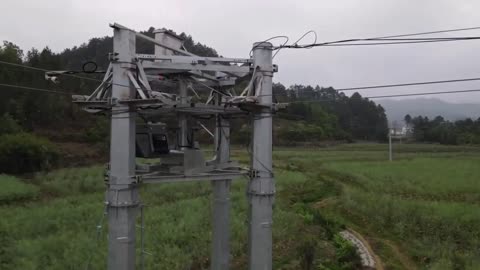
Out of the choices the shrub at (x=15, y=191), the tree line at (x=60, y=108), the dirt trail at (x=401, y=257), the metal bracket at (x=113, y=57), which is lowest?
the dirt trail at (x=401, y=257)

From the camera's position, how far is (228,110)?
5.55 m

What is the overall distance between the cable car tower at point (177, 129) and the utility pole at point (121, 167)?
0.03 ft

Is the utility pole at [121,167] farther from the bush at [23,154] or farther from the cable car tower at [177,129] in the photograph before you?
the bush at [23,154]

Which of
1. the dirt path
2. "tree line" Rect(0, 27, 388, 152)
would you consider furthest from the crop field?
"tree line" Rect(0, 27, 388, 152)

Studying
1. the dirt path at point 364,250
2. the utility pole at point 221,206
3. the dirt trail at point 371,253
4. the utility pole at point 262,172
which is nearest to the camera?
the utility pole at point 262,172

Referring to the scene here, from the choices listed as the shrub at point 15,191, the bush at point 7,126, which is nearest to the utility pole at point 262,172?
the shrub at point 15,191

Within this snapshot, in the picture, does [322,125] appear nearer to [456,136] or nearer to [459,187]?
[456,136]

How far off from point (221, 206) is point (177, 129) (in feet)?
4.08

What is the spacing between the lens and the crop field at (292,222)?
1081 cm

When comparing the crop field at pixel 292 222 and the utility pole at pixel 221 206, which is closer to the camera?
the utility pole at pixel 221 206

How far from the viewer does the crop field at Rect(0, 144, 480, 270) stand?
10.8 meters

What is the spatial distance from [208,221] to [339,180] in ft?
39.2

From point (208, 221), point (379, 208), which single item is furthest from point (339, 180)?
point (208, 221)

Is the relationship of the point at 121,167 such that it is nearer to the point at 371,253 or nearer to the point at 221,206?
the point at 221,206
